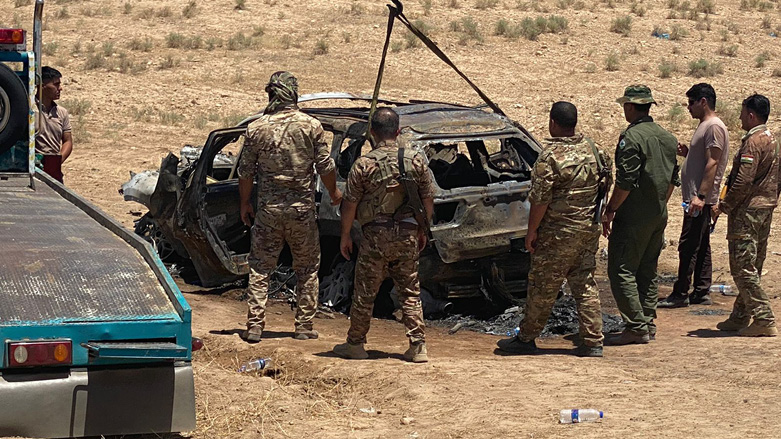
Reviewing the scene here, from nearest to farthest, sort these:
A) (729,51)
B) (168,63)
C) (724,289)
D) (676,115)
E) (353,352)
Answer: (353,352), (724,289), (676,115), (168,63), (729,51)

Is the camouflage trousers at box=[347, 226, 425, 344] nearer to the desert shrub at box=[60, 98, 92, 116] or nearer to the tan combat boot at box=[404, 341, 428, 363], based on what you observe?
the tan combat boot at box=[404, 341, 428, 363]

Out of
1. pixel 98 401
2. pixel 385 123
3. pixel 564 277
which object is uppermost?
pixel 385 123

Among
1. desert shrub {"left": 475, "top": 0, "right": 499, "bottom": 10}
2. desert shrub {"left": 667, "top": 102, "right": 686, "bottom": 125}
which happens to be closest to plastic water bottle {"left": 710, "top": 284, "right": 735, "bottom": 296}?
desert shrub {"left": 667, "top": 102, "right": 686, "bottom": 125}

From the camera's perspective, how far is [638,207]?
25.4 ft

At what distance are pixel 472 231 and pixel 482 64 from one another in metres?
15.5

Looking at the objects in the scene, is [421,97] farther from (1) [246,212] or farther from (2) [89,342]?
(2) [89,342]

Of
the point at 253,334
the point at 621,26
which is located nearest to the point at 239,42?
the point at 621,26

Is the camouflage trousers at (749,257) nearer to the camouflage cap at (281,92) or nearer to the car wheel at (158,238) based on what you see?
the camouflage cap at (281,92)

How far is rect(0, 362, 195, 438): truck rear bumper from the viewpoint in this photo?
4.43 metres

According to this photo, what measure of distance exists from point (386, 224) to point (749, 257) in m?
2.90

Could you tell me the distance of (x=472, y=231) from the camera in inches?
319

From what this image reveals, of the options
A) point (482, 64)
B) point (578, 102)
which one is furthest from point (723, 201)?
point (482, 64)

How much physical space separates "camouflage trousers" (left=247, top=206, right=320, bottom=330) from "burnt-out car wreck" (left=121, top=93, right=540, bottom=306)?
1.73 feet

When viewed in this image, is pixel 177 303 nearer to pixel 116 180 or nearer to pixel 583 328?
pixel 583 328
